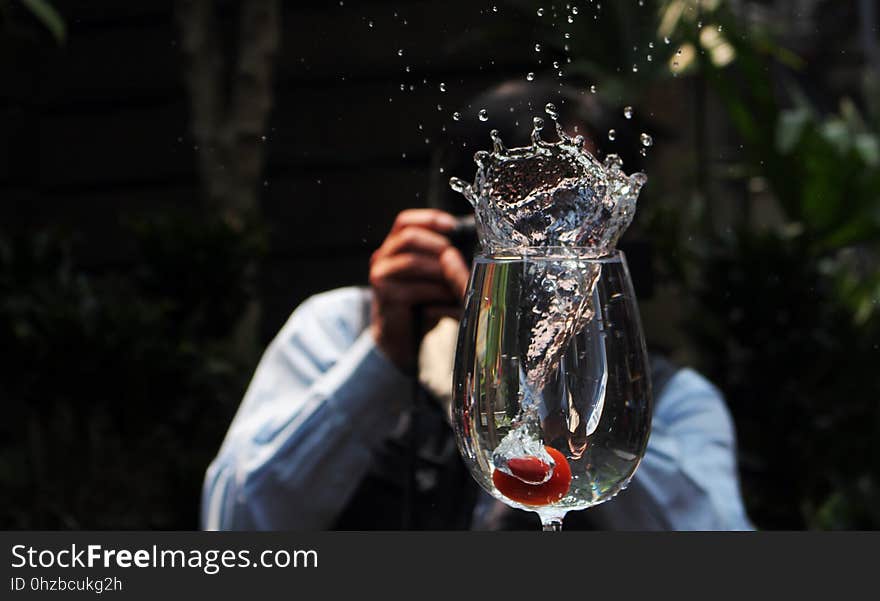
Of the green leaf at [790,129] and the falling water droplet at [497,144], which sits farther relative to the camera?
the green leaf at [790,129]

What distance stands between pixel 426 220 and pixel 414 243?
0.02 metres

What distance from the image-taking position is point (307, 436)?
924 millimetres

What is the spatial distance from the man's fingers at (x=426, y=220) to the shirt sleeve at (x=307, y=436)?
19 centimetres

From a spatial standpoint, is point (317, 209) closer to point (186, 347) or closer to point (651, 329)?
point (651, 329)

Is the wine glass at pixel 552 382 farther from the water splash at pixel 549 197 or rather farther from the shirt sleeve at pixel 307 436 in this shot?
the shirt sleeve at pixel 307 436

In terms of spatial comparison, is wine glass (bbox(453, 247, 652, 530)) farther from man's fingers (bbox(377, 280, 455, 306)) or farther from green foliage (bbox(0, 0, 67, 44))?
green foliage (bbox(0, 0, 67, 44))

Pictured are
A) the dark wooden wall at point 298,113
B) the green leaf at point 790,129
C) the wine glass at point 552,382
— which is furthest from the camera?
the green leaf at point 790,129

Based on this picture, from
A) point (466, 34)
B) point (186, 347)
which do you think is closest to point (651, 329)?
point (466, 34)

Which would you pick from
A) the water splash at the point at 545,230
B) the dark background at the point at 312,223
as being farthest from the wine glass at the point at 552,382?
the dark background at the point at 312,223

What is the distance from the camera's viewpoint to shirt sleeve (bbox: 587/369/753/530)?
83 cm

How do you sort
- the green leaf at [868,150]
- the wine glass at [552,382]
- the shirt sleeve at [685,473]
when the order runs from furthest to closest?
the green leaf at [868,150] < the shirt sleeve at [685,473] < the wine glass at [552,382]

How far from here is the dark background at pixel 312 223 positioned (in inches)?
25.4

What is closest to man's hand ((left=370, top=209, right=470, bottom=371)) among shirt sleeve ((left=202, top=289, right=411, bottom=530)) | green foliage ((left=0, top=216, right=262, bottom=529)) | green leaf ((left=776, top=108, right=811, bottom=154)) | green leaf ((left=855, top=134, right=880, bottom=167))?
shirt sleeve ((left=202, top=289, right=411, bottom=530))

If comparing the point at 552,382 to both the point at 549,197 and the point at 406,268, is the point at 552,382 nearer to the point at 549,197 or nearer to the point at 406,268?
the point at 549,197
